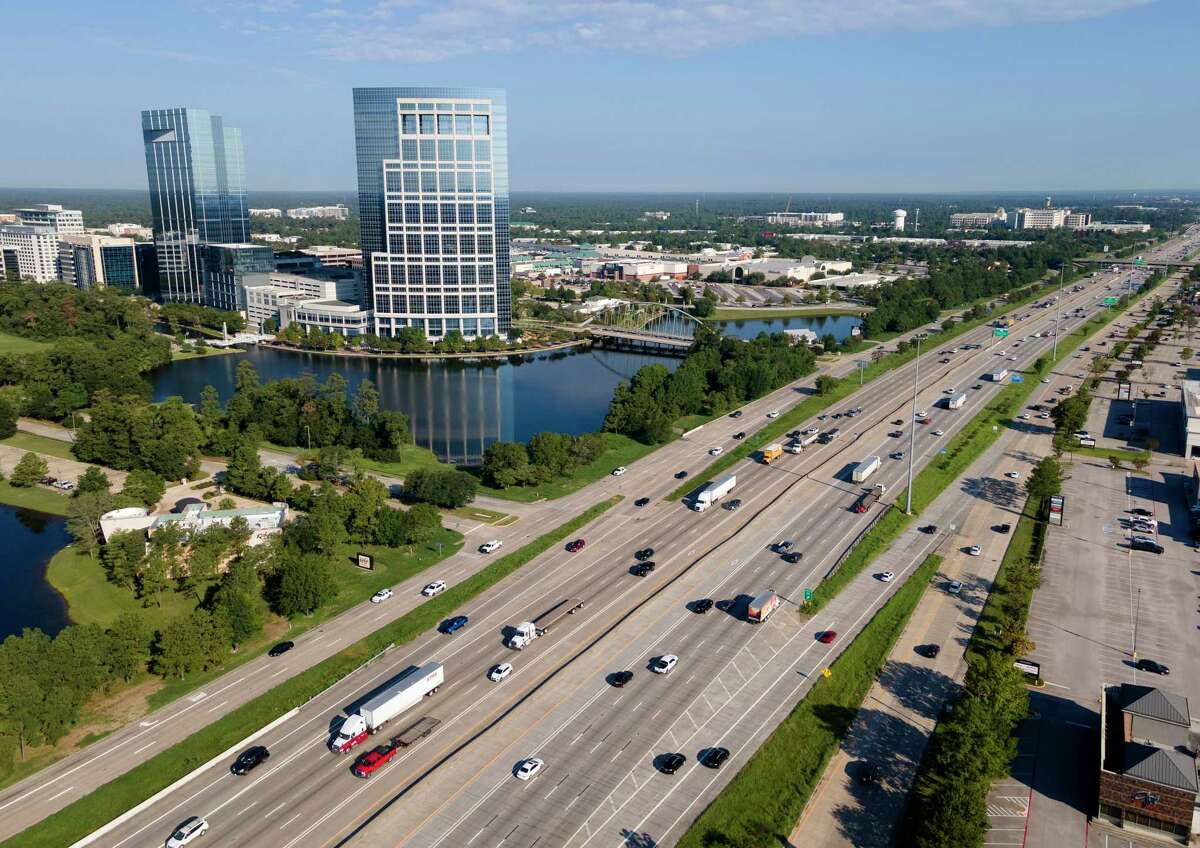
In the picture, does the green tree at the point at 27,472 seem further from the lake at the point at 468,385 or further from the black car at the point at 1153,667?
the black car at the point at 1153,667

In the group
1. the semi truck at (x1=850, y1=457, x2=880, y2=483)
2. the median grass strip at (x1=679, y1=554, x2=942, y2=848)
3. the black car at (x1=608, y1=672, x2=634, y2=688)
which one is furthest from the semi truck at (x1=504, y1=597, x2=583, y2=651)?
the semi truck at (x1=850, y1=457, x2=880, y2=483)

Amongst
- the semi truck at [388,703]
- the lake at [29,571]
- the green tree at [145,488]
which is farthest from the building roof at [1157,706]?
the green tree at [145,488]

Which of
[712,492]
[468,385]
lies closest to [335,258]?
[468,385]

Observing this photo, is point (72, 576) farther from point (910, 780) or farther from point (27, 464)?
point (910, 780)

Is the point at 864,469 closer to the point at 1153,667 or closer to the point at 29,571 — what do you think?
the point at 1153,667

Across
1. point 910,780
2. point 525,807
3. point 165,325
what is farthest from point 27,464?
point 165,325
